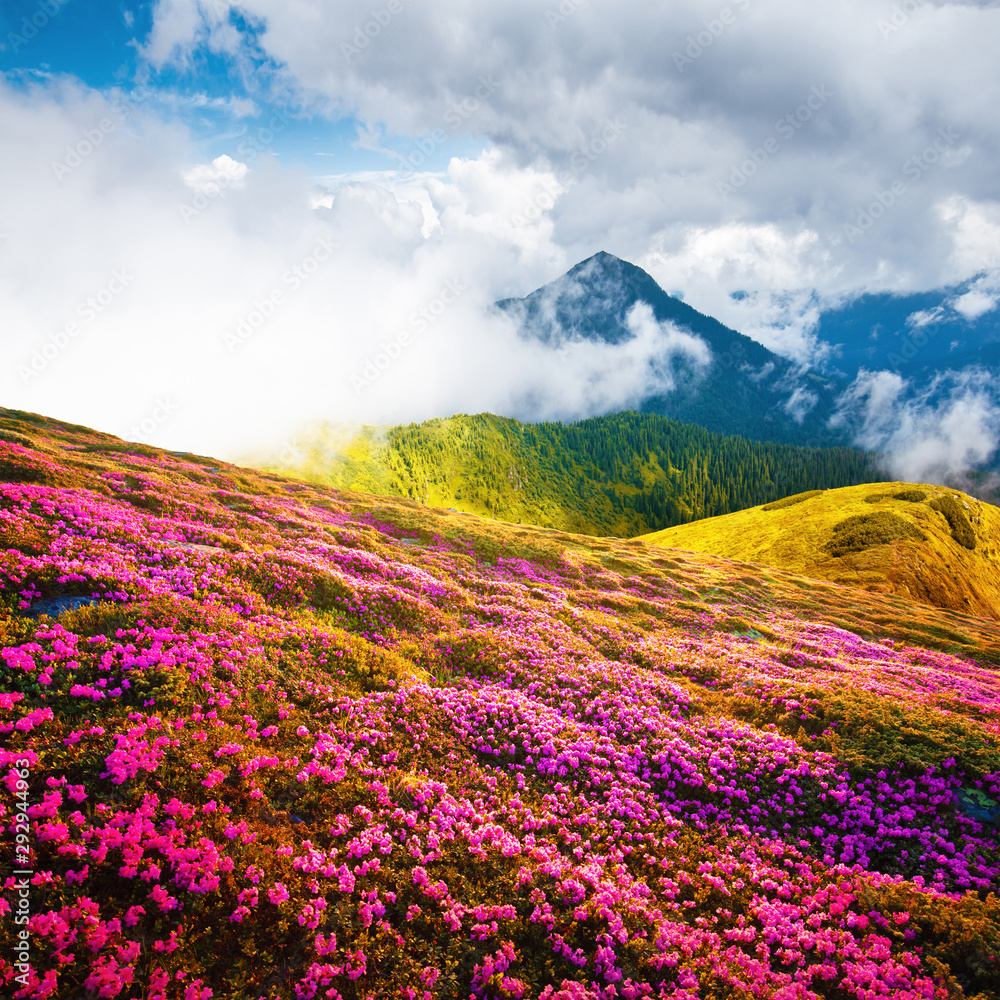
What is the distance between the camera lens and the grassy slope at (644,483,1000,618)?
91250 millimetres

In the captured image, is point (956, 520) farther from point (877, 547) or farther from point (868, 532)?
point (877, 547)

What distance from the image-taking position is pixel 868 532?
105750 millimetres

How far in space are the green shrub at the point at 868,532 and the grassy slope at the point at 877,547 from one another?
1.76 m

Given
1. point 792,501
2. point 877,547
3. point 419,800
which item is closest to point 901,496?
point 792,501

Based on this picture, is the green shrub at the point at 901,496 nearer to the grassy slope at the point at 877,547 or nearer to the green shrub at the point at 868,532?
the grassy slope at the point at 877,547

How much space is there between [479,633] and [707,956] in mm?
13547

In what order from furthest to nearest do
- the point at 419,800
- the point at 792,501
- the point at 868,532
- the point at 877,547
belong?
the point at 792,501 < the point at 868,532 < the point at 877,547 < the point at 419,800

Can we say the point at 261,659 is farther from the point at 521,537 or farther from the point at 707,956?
the point at 521,537

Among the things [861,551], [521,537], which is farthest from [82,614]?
[861,551]

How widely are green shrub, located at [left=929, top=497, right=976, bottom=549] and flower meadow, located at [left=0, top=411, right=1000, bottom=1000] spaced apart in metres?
135
